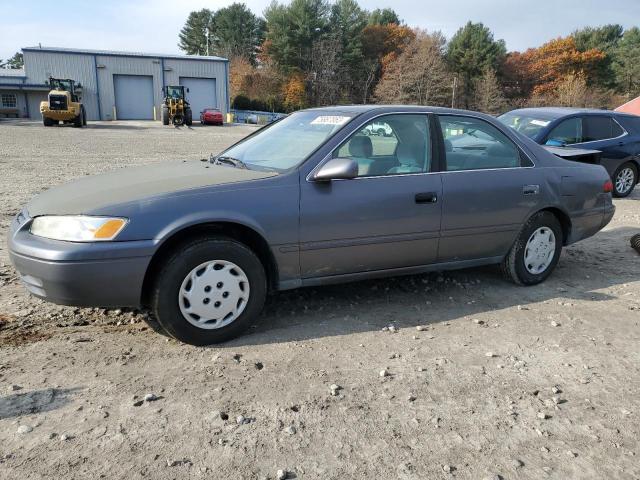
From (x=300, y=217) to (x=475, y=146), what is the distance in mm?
1827

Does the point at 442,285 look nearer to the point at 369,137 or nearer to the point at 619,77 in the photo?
the point at 369,137

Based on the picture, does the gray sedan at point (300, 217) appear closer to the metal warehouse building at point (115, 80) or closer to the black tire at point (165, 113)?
the black tire at point (165, 113)

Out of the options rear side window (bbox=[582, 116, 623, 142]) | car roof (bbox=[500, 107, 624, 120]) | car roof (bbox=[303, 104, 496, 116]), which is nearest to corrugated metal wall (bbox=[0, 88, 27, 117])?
car roof (bbox=[500, 107, 624, 120])

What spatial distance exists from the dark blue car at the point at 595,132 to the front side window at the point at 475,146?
4.75m

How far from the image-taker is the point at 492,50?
230ft

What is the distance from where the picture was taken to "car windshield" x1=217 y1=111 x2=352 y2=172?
13.2 ft

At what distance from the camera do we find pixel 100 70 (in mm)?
50188

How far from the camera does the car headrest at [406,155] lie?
4.28 metres

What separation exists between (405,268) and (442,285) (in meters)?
0.88

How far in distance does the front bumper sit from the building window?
174 feet

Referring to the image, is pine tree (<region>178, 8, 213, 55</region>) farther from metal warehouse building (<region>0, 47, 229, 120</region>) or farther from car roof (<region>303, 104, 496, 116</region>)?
car roof (<region>303, 104, 496, 116</region>)

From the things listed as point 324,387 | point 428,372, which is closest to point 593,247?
point 428,372

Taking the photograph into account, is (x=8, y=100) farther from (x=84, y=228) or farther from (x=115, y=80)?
(x=84, y=228)


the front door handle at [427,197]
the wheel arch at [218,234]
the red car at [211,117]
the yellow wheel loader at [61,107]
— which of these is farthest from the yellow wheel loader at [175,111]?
the wheel arch at [218,234]
